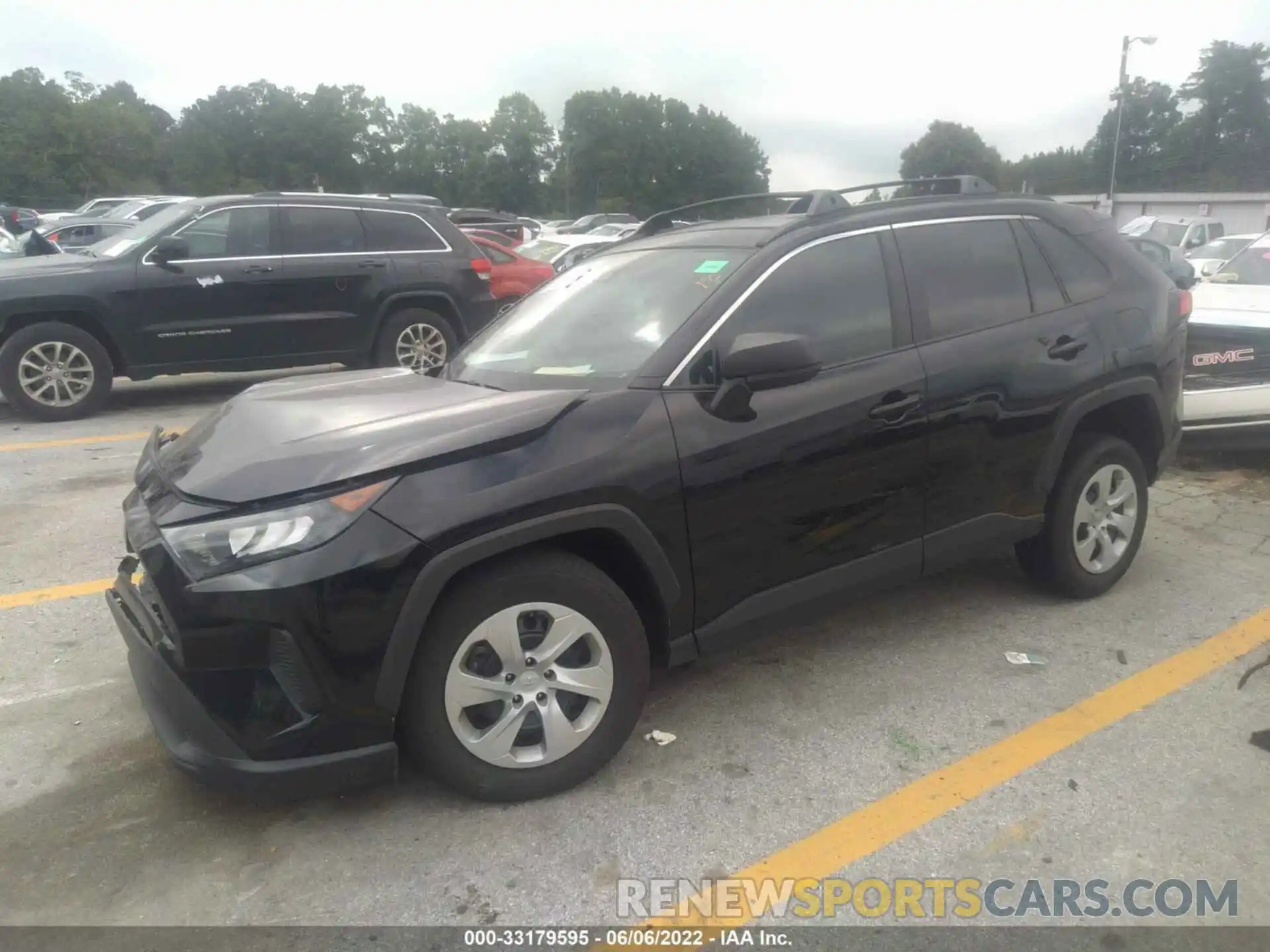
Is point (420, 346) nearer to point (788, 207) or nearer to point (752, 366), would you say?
point (788, 207)

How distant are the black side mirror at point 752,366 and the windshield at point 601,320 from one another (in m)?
0.28

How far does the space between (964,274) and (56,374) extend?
7.40 meters

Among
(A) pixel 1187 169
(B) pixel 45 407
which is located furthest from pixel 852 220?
(A) pixel 1187 169

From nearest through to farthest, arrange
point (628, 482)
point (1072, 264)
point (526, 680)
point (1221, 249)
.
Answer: point (526, 680), point (628, 482), point (1072, 264), point (1221, 249)

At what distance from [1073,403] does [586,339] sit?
2.05 m

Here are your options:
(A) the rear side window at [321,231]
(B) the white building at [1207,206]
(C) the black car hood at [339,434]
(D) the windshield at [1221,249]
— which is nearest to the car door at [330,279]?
(A) the rear side window at [321,231]

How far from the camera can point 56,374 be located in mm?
8023

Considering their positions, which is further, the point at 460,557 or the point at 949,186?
the point at 949,186

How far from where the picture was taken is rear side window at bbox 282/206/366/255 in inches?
344

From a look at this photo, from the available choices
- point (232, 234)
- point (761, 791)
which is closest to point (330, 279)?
point (232, 234)

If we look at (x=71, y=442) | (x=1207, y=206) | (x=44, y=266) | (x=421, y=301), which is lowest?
(x=1207, y=206)

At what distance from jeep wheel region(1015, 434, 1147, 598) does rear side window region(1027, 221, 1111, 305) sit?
63 cm

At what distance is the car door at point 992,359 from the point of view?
3689mm

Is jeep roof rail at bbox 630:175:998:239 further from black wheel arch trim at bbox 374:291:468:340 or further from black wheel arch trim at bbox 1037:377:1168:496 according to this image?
black wheel arch trim at bbox 374:291:468:340
